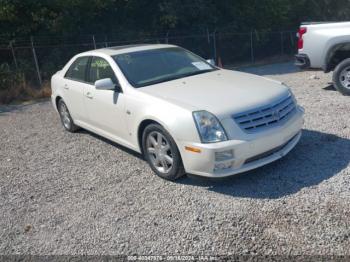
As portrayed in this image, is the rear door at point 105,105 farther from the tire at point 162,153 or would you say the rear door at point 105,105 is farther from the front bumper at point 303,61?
the front bumper at point 303,61

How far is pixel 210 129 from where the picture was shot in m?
3.79

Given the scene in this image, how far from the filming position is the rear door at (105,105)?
481cm

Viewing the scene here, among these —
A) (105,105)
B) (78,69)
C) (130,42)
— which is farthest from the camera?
(130,42)

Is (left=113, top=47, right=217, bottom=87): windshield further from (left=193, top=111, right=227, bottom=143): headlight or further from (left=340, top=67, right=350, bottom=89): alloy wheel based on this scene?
(left=340, top=67, right=350, bottom=89): alloy wheel

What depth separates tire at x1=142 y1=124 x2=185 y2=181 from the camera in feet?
13.4

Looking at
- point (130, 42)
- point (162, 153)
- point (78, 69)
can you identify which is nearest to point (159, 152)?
point (162, 153)

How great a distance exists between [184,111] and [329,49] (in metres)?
5.00

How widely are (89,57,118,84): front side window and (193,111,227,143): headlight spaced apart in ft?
5.51

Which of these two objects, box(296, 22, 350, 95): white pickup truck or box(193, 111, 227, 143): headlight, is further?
box(296, 22, 350, 95): white pickup truck

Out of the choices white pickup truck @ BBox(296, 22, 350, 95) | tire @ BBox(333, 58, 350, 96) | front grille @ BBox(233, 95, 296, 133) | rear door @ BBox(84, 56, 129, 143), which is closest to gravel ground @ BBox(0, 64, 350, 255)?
rear door @ BBox(84, 56, 129, 143)

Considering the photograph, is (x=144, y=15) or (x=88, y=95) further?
(x=144, y=15)

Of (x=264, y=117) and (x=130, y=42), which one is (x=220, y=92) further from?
(x=130, y=42)

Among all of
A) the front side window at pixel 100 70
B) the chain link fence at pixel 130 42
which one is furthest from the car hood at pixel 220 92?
the chain link fence at pixel 130 42

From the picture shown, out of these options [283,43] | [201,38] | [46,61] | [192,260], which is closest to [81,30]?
[46,61]
